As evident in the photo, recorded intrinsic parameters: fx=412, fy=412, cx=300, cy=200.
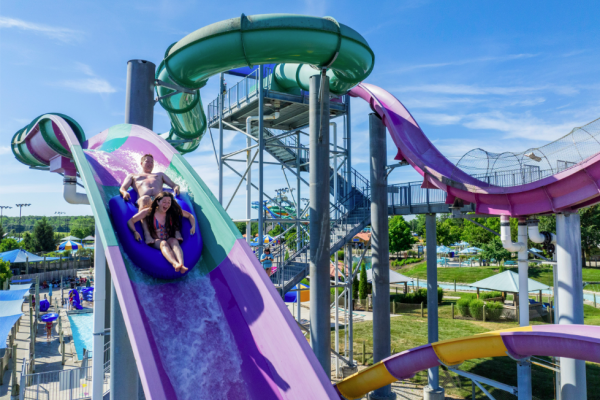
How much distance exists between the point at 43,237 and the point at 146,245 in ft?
192

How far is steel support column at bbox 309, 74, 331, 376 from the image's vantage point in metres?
9.32

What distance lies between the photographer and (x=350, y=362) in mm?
12773

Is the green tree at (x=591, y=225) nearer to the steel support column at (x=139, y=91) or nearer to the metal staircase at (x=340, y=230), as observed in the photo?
the metal staircase at (x=340, y=230)

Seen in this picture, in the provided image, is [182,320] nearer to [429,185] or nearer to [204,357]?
[204,357]

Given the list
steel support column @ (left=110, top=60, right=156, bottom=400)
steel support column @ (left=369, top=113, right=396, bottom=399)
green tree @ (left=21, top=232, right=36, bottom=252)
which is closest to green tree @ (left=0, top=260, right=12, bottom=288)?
steel support column @ (left=110, top=60, right=156, bottom=400)

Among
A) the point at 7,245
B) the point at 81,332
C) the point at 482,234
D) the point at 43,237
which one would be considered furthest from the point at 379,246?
the point at 43,237

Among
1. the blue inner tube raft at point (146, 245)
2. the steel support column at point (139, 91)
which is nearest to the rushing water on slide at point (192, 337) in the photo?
the blue inner tube raft at point (146, 245)

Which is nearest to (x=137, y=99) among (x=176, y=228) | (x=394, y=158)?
(x=176, y=228)

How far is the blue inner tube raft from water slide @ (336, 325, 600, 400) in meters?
4.38

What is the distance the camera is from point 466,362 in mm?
13969

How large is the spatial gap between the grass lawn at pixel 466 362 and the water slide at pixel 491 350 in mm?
4685

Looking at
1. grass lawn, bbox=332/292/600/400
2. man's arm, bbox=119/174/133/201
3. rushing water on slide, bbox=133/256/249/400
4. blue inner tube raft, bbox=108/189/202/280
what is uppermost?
man's arm, bbox=119/174/133/201

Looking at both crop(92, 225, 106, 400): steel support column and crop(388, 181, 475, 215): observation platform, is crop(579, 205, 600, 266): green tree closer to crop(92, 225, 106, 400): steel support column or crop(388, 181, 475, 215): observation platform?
crop(388, 181, 475, 215): observation platform

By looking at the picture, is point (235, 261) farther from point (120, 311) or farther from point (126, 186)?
point (126, 186)
